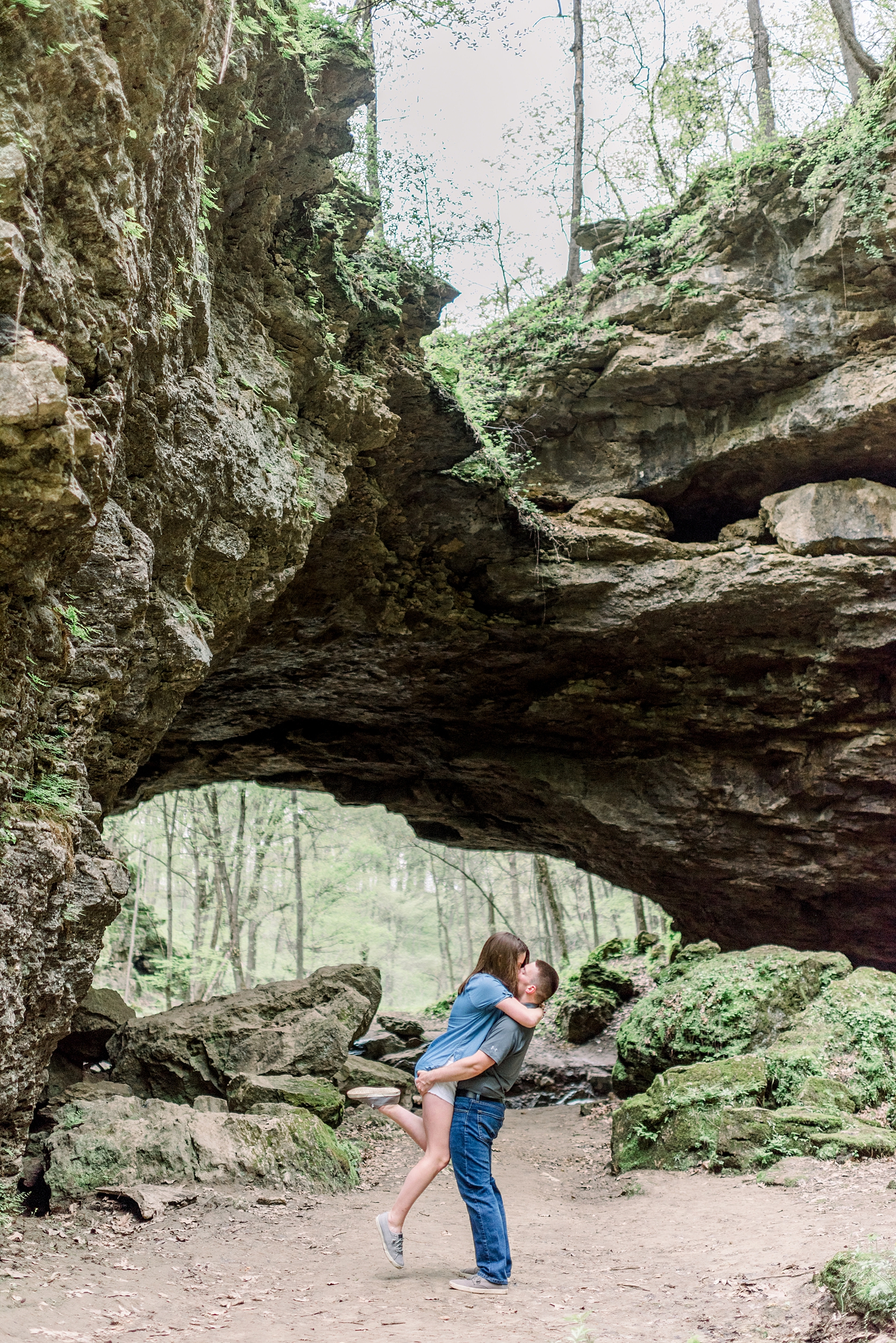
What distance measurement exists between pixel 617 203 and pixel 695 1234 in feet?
45.5

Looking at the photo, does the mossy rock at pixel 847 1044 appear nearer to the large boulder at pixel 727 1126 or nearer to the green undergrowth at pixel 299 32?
the large boulder at pixel 727 1126

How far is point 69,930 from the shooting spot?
16.1ft

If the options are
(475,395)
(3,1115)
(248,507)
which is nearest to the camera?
(3,1115)

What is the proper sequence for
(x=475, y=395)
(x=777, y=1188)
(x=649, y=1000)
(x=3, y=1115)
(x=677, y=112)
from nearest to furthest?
(x=3, y=1115) → (x=777, y=1188) → (x=649, y=1000) → (x=475, y=395) → (x=677, y=112)

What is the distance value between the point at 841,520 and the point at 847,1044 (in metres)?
5.49

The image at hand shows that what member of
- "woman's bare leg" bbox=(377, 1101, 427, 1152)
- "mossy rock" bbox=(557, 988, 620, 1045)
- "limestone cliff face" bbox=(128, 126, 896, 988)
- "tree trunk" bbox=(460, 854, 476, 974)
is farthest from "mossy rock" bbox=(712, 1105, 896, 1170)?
"tree trunk" bbox=(460, 854, 476, 974)

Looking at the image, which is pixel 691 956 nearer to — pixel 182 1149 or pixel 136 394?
pixel 182 1149

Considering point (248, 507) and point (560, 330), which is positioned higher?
point (560, 330)

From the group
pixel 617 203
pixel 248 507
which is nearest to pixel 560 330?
pixel 617 203

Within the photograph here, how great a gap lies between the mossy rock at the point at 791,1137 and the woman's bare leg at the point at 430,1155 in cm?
324

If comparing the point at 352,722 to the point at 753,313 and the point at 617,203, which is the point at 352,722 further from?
the point at 617,203

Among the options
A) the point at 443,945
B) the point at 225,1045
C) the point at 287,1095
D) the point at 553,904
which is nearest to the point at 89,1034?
the point at 225,1045

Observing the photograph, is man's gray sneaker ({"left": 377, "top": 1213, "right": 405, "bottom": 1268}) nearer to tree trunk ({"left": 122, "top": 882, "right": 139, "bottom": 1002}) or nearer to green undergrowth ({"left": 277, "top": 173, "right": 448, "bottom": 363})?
green undergrowth ({"left": 277, "top": 173, "right": 448, "bottom": 363})

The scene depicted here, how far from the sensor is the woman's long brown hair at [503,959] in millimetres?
3932
